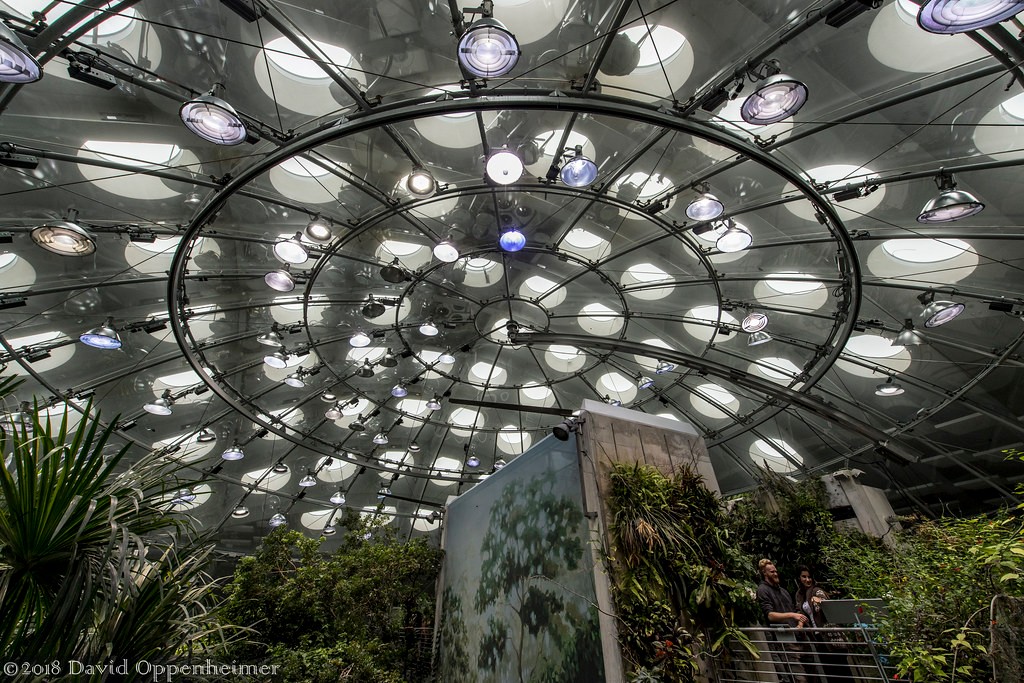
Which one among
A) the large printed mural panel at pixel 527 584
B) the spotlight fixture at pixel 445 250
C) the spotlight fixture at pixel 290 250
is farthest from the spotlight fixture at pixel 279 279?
the large printed mural panel at pixel 527 584

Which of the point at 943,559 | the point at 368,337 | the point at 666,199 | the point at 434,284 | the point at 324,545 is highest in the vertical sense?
the point at 434,284

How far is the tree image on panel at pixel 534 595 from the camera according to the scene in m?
9.57

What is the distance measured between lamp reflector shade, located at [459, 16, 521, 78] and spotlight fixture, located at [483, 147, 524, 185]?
79.4 inches

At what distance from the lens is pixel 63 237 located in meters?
10.2

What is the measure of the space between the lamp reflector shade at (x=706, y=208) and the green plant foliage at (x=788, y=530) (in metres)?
11.0

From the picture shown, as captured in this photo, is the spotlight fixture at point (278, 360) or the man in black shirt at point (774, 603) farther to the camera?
the spotlight fixture at point (278, 360)

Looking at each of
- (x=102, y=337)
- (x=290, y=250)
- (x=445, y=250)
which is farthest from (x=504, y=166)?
(x=102, y=337)

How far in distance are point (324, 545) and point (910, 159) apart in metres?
46.3

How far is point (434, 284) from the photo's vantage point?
1789cm

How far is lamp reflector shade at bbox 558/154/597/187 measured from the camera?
31.9 feet

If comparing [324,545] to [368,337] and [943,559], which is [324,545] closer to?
[368,337]

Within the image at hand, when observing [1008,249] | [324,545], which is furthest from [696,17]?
[324,545]

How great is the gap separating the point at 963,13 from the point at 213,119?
11998 millimetres

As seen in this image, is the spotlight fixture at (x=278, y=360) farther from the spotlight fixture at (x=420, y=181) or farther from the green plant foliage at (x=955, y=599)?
the green plant foliage at (x=955, y=599)
